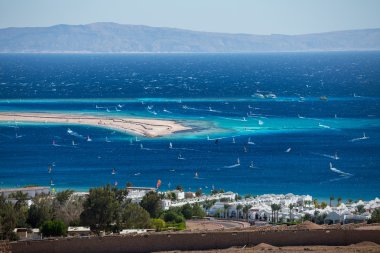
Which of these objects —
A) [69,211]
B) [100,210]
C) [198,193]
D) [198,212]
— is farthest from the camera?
[198,193]

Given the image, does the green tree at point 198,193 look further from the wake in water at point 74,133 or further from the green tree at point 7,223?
the wake in water at point 74,133

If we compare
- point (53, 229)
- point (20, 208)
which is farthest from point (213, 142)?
point (53, 229)

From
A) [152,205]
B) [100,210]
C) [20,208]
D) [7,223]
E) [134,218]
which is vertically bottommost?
[7,223]

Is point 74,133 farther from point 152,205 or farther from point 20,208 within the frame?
point 20,208

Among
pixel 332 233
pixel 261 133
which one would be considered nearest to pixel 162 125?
pixel 261 133

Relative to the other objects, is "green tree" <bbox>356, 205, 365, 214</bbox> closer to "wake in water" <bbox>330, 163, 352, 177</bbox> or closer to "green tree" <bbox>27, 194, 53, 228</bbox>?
"green tree" <bbox>27, 194, 53, 228</bbox>

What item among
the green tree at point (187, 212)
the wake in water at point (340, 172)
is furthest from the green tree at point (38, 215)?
the wake in water at point (340, 172)

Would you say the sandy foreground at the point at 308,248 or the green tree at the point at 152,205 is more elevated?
the green tree at the point at 152,205
